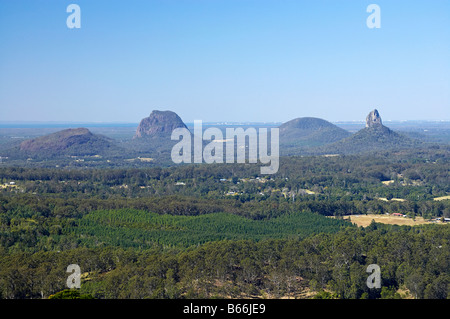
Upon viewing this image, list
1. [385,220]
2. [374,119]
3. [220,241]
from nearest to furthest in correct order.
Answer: [220,241], [385,220], [374,119]
